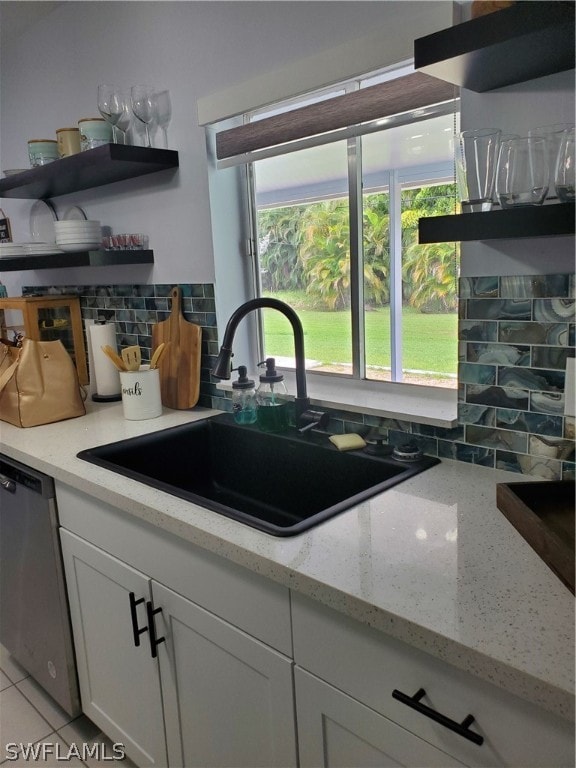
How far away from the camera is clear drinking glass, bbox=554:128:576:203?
107 cm

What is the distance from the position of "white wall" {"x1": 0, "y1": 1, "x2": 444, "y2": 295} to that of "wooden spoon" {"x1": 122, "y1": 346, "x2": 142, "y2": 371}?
1.10 ft

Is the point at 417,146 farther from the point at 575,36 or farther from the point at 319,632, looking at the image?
the point at 319,632

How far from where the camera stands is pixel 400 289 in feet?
6.06

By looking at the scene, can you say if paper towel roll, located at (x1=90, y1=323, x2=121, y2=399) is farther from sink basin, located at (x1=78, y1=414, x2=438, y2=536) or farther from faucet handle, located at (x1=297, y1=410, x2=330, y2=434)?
faucet handle, located at (x1=297, y1=410, x2=330, y2=434)

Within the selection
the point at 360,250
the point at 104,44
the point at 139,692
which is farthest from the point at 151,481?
the point at 104,44

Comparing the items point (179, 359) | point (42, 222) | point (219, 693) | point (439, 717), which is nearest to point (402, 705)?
point (439, 717)

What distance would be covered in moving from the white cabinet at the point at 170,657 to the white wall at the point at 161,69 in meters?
1.01

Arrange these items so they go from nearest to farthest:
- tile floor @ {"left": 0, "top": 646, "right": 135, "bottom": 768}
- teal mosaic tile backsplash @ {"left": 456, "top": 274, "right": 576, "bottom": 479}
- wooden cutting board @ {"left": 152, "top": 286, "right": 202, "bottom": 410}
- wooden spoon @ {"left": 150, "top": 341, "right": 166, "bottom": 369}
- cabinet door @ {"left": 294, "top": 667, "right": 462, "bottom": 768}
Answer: cabinet door @ {"left": 294, "top": 667, "right": 462, "bottom": 768}, teal mosaic tile backsplash @ {"left": 456, "top": 274, "right": 576, "bottom": 479}, tile floor @ {"left": 0, "top": 646, "right": 135, "bottom": 768}, wooden spoon @ {"left": 150, "top": 341, "right": 166, "bottom": 369}, wooden cutting board @ {"left": 152, "top": 286, "right": 202, "bottom": 410}

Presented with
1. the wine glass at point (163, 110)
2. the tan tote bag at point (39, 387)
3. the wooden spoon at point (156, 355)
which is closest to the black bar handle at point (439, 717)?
the wooden spoon at point (156, 355)

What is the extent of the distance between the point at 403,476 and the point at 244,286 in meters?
1.01

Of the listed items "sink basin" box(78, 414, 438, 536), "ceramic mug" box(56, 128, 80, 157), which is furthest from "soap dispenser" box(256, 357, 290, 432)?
"ceramic mug" box(56, 128, 80, 157)

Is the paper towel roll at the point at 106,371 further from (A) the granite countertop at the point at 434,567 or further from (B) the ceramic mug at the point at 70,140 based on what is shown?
(A) the granite countertop at the point at 434,567

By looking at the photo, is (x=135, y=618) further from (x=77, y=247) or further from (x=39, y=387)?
(x=77, y=247)

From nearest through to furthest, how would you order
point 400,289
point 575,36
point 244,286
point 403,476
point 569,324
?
point 575,36, point 569,324, point 403,476, point 400,289, point 244,286
